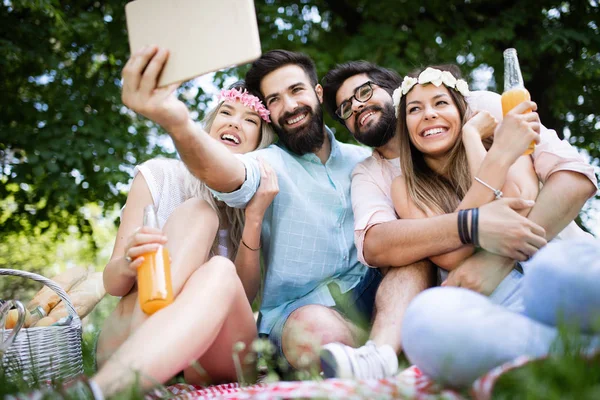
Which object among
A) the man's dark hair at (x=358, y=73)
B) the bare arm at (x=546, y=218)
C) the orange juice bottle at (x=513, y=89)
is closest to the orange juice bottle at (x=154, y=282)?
the bare arm at (x=546, y=218)

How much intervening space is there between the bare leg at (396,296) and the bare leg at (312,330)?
129 millimetres

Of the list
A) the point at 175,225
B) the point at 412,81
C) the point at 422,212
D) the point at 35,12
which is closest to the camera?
the point at 175,225

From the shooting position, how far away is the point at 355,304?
286 cm

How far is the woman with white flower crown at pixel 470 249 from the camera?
153cm

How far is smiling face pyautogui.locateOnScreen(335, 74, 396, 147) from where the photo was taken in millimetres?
3211

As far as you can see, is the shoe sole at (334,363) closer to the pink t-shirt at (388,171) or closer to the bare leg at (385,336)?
the bare leg at (385,336)

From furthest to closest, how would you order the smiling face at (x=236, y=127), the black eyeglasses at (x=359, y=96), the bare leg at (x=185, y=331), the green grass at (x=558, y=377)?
the black eyeglasses at (x=359, y=96) → the smiling face at (x=236, y=127) → the bare leg at (x=185, y=331) → the green grass at (x=558, y=377)

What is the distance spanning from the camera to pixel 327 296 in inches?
110

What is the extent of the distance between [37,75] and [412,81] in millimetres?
4032

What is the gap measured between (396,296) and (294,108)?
1.25m

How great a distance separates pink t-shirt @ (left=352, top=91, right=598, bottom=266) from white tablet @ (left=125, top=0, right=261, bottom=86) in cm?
115

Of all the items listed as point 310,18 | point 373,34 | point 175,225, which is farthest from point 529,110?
point 310,18

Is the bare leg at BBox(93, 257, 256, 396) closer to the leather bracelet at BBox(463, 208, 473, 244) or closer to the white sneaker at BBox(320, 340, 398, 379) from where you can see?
the white sneaker at BBox(320, 340, 398, 379)

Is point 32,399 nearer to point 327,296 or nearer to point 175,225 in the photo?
point 175,225
